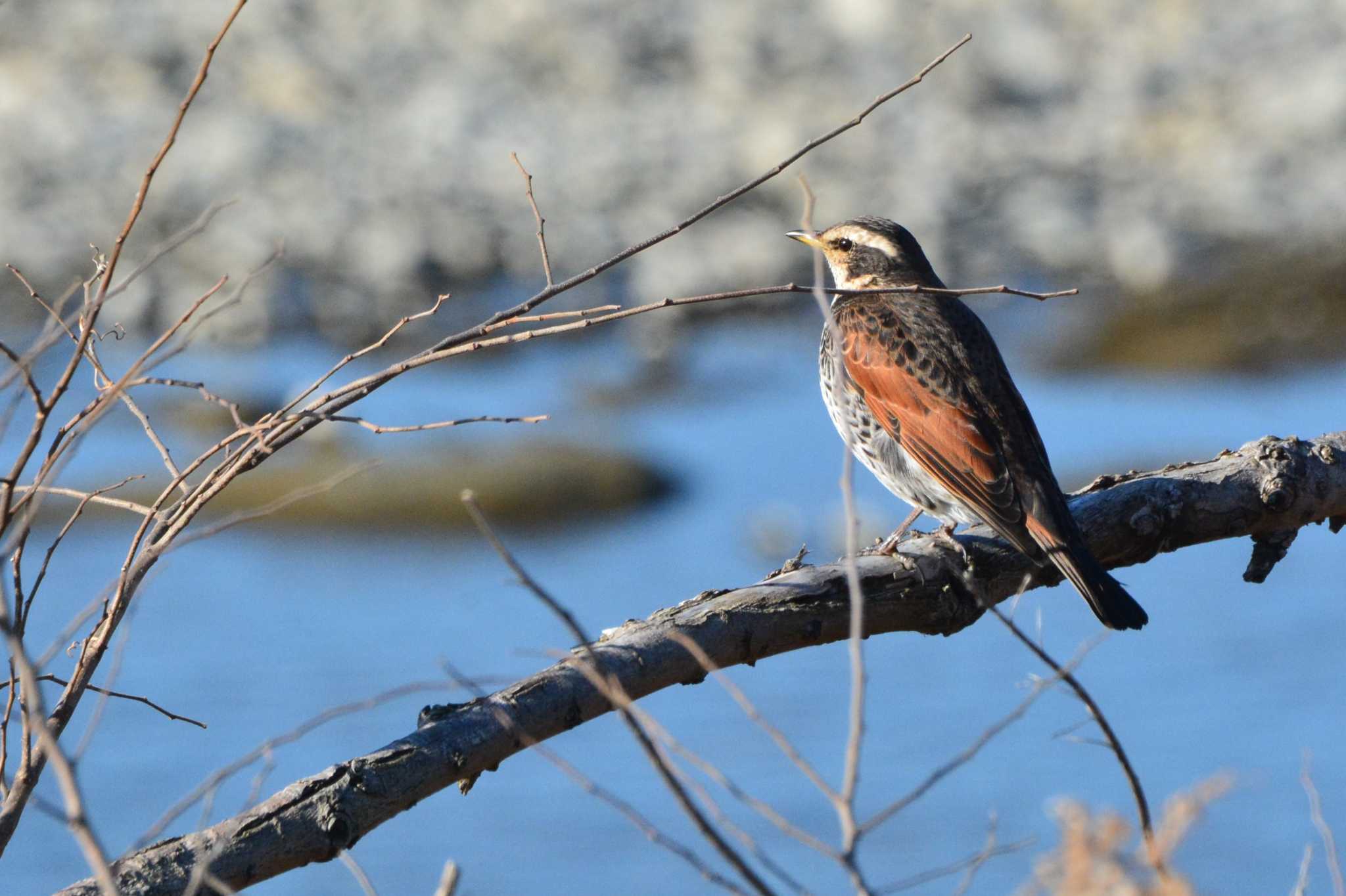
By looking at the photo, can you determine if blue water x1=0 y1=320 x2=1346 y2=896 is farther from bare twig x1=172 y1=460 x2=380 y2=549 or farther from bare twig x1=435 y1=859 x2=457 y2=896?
bare twig x1=435 y1=859 x2=457 y2=896

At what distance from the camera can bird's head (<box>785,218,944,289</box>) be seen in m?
6.67

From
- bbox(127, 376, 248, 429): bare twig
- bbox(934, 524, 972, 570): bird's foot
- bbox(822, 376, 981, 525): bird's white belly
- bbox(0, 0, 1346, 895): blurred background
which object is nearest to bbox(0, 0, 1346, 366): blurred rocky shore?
bbox(0, 0, 1346, 895): blurred background

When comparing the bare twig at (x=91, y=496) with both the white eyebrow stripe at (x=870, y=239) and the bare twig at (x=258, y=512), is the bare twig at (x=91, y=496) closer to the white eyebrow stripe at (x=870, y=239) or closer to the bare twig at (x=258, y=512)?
the bare twig at (x=258, y=512)

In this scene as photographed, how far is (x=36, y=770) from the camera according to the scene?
326 cm

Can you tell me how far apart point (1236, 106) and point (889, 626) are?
65.1 ft

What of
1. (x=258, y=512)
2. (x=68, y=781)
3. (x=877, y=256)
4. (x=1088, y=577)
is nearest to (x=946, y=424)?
(x=1088, y=577)

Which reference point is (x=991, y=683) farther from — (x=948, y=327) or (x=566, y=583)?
(x=948, y=327)

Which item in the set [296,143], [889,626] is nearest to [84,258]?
[296,143]

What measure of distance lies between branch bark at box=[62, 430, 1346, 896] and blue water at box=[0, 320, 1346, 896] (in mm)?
2290

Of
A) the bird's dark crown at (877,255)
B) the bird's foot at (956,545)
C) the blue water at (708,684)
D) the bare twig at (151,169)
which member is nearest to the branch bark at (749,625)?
the bird's foot at (956,545)

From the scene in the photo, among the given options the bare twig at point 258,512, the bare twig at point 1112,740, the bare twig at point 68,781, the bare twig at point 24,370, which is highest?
the bare twig at point 24,370

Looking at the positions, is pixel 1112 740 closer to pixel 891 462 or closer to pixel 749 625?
pixel 749 625

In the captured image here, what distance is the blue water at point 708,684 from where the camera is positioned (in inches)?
385

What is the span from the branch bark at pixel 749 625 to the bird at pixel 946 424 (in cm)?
14
